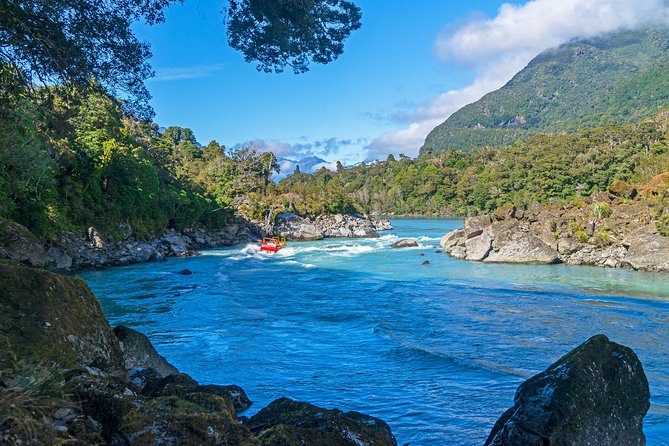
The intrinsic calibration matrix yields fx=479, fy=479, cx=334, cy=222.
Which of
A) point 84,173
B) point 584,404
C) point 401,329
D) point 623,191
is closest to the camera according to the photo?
point 584,404

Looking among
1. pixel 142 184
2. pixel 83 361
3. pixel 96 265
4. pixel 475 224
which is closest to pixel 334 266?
pixel 475 224

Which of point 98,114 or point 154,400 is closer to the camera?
point 154,400

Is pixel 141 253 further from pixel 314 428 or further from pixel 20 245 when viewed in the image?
pixel 314 428

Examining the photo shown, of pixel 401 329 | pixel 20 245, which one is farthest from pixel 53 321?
pixel 20 245

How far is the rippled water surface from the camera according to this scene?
28.8ft

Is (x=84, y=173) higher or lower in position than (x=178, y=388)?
higher

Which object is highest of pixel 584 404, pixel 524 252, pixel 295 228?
pixel 295 228

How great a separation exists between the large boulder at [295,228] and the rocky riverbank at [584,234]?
24.4 meters

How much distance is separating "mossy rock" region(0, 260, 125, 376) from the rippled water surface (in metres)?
2.86

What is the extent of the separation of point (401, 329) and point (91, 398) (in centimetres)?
1140

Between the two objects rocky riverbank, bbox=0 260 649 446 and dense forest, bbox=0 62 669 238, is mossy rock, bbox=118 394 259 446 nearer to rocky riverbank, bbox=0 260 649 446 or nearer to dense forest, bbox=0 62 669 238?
rocky riverbank, bbox=0 260 649 446

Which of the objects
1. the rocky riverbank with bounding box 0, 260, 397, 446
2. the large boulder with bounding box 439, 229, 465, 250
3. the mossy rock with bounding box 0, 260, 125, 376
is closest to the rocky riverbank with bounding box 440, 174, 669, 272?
the large boulder with bounding box 439, 229, 465, 250

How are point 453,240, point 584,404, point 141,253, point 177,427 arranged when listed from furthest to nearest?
point 453,240, point 141,253, point 584,404, point 177,427

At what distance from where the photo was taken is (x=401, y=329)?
14336 millimetres
